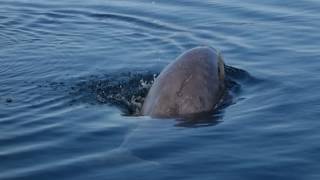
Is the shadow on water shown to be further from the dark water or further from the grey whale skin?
the grey whale skin

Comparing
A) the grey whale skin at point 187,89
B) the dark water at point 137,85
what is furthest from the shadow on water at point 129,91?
the grey whale skin at point 187,89

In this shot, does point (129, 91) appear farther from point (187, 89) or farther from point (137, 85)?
point (187, 89)

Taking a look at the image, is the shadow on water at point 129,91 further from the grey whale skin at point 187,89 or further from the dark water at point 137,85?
the grey whale skin at point 187,89

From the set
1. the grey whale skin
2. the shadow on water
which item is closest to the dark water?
the shadow on water

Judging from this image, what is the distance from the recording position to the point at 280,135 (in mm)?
10172

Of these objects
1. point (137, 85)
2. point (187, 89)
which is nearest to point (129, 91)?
point (137, 85)

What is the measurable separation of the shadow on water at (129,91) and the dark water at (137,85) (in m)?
0.04

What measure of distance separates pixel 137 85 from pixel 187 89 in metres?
1.87

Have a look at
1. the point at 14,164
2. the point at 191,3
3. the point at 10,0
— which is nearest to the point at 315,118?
the point at 14,164

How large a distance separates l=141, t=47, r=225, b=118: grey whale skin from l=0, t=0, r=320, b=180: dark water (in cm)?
24

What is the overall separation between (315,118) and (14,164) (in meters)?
4.46

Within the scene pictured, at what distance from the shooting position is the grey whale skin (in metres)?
10.5

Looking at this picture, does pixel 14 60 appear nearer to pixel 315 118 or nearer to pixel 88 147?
pixel 88 147

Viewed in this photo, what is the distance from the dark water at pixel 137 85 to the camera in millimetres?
9219
